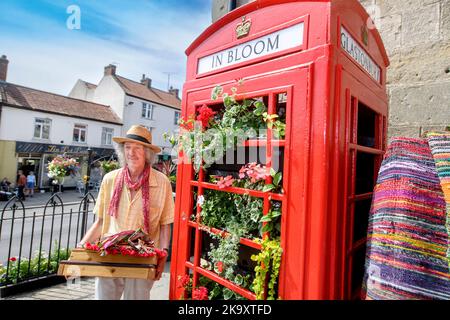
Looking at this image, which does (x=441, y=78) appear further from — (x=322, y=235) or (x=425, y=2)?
(x=322, y=235)

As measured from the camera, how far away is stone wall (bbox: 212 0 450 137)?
217 cm

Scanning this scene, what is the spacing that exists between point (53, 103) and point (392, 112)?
23.0 metres

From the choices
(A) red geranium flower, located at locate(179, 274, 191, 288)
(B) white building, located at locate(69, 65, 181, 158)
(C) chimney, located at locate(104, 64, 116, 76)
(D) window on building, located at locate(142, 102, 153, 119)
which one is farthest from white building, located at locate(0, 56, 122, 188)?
(A) red geranium flower, located at locate(179, 274, 191, 288)

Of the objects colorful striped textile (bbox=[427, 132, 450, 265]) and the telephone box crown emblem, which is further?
the telephone box crown emblem

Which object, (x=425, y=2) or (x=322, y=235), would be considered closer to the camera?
(x=322, y=235)

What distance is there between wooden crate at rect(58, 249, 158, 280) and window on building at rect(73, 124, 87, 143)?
21928 millimetres

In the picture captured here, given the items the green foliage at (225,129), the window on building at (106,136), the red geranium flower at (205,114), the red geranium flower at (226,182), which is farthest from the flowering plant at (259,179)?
the window on building at (106,136)

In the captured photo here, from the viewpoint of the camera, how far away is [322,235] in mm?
→ 1155

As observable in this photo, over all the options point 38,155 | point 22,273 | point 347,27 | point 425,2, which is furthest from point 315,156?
point 38,155

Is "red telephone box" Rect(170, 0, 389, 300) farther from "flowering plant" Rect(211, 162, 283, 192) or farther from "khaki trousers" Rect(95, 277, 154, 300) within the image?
"khaki trousers" Rect(95, 277, 154, 300)

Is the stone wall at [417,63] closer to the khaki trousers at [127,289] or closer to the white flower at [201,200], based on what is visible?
the white flower at [201,200]

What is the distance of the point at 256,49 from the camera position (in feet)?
4.79

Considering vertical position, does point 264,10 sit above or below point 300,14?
above
